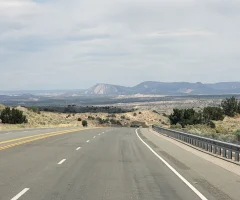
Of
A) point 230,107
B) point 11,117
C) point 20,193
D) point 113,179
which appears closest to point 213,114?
point 230,107

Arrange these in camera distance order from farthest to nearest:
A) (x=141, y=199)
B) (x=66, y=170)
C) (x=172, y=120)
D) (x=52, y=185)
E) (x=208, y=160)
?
(x=172, y=120)
(x=208, y=160)
(x=66, y=170)
(x=52, y=185)
(x=141, y=199)

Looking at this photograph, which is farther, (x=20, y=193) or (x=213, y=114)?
(x=213, y=114)

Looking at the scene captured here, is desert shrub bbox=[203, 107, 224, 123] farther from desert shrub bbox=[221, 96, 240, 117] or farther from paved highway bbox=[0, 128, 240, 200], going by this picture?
paved highway bbox=[0, 128, 240, 200]

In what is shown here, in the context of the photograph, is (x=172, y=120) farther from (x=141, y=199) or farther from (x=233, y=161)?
(x=141, y=199)

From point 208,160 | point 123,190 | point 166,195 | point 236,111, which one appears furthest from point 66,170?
point 236,111

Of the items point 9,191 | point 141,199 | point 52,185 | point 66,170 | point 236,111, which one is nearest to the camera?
point 141,199

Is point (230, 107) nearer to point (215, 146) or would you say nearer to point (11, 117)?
point (11, 117)

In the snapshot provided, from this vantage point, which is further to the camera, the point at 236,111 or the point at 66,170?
the point at 236,111

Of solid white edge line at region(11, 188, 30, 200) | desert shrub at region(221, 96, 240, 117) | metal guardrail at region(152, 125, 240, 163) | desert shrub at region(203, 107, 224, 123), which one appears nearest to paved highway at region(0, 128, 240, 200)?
solid white edge line at region(11, 188, 30, 200)

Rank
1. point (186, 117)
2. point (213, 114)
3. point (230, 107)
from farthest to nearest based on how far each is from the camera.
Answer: point (230, 107), point (213, 114), point (186, 117)

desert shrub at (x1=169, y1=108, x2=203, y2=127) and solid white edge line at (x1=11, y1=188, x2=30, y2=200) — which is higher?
solid white edge line at (x1=11, y1=188, x2=30, y2=200)

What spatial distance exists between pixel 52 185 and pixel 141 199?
271 centimetres

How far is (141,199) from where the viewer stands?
9.37 metres

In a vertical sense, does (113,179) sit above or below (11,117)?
above
